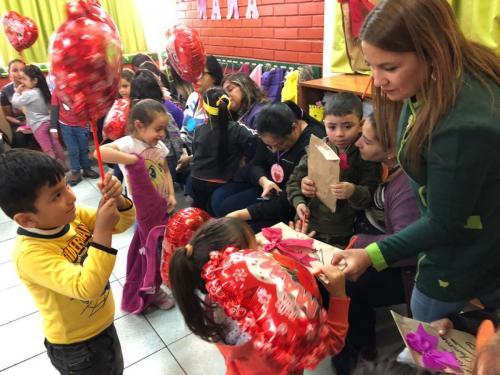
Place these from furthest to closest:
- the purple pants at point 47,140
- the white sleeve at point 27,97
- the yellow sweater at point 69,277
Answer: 1. the purple pants at point 47,140
2. the white sleeve at point 27,97
3. the yellow sweater at point 69,277

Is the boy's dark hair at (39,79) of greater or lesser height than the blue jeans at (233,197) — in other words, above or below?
above

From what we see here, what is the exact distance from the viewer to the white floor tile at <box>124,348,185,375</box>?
170cm

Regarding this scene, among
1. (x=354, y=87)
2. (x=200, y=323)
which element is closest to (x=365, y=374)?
(x=200, y=323)

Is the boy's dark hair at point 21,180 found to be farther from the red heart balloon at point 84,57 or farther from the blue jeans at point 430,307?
the blue jeans at point 430,307

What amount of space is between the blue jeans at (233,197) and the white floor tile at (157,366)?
86 centimetres

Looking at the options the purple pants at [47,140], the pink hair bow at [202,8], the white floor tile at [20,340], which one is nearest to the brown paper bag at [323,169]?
the white floor tile at [20,340]

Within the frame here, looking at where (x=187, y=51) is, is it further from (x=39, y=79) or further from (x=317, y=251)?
(x=39, y=79)

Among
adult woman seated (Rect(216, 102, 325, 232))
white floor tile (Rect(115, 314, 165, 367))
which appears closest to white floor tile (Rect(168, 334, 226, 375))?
white floor tile (Rect(115, 314, 165, 367))

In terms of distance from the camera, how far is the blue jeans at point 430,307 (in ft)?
3.69

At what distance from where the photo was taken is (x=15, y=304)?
2.19 m

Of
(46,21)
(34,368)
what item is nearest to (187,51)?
(34,368)

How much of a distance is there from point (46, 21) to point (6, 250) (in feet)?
12.5

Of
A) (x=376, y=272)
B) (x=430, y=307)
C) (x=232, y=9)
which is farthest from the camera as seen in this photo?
(x=232, y=9)

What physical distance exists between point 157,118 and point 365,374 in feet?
5.55
